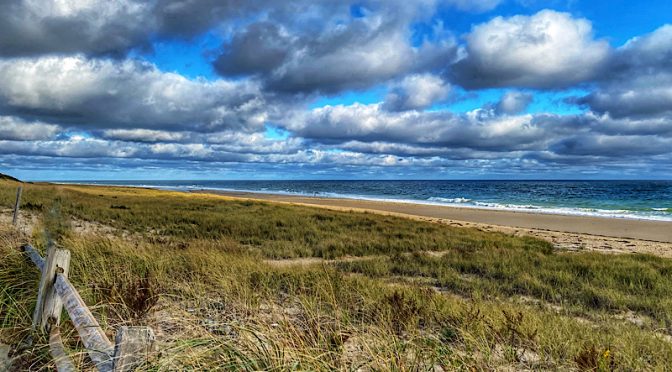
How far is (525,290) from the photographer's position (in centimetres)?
925

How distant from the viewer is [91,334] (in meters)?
3.04

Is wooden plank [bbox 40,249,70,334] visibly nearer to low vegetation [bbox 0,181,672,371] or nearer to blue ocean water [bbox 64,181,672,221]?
low vegetation [bbox 0,181,672,371]

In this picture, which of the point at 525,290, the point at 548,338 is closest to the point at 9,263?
the point at 548,338

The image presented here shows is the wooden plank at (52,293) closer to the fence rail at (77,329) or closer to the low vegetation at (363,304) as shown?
the fence rail at (77,329)

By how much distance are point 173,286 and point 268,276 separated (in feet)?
5.52

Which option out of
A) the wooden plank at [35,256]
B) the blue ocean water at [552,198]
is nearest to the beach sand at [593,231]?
the blue ocean water at [552,198]

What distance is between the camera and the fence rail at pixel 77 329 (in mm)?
2258

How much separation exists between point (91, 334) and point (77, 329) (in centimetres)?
16

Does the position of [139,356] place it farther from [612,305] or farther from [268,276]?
[612,305]

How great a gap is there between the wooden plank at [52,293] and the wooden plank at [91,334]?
45 cm

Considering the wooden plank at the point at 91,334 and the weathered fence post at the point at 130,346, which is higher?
the weathered fence post at the point at 130,346

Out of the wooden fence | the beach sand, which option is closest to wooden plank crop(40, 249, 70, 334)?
the wooden fence

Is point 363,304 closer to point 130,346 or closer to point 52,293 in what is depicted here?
point 52,293

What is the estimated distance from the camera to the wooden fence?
2258 mm
